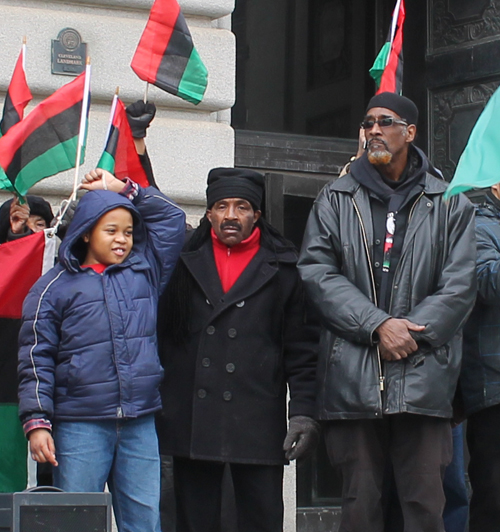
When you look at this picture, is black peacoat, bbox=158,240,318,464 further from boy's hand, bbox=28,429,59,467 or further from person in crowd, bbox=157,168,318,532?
boy's hand, bbox=28,429,59,467

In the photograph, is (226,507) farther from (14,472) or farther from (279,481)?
(14,472)

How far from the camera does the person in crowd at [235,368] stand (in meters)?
5.55

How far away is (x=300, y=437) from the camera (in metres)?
5.50

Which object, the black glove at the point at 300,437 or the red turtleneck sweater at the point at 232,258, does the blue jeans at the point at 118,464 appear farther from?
the red turtleneck sweater at the point at 232,258

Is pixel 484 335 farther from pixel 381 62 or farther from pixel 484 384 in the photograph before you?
pixel 381 62

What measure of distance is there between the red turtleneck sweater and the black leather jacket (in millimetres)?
393

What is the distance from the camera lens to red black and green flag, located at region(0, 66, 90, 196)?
5750 millimetres

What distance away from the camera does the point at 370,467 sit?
5.20 meters

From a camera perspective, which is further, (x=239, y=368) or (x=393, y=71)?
(x=393, y=71)

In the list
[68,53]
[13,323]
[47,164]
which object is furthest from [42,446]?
[68,53]

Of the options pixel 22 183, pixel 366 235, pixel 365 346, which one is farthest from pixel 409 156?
pixel 22 183

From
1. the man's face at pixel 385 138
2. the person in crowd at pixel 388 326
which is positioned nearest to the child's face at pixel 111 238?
the person in crowd at pixel 388 326

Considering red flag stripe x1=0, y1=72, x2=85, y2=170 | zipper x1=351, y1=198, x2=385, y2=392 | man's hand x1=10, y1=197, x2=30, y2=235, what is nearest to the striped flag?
man's hand x1=10, y1=197, x2=30, y2=235

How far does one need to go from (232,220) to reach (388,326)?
0.95 meters
